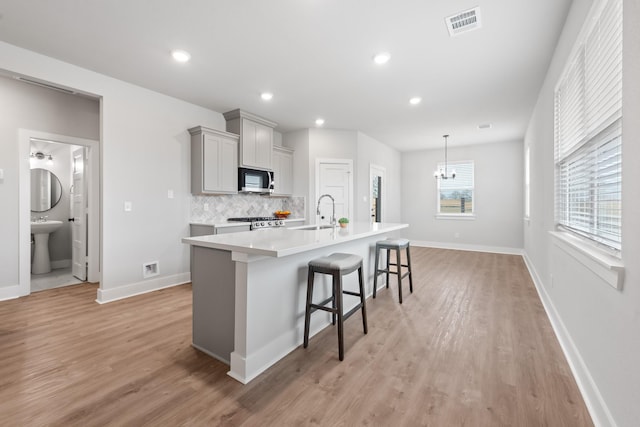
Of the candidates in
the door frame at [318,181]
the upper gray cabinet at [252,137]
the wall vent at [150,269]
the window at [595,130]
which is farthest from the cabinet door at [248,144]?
the window at [595,130]

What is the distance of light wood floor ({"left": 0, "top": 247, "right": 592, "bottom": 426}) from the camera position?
156 cm

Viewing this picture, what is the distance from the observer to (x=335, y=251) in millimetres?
2805

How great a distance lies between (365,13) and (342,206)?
390 centimetres

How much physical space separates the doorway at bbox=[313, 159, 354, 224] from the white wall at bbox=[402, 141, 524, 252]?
295 cm

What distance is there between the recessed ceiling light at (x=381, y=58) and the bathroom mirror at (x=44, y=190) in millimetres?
5657

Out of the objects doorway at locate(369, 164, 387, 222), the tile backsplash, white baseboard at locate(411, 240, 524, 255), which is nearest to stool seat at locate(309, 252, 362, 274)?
the tile backsplash

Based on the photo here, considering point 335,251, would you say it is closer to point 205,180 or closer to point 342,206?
point 205,180

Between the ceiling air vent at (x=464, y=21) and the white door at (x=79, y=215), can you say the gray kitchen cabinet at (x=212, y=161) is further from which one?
the ceiling air vent at (x=464, y=21)

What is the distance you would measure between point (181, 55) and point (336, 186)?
356cm

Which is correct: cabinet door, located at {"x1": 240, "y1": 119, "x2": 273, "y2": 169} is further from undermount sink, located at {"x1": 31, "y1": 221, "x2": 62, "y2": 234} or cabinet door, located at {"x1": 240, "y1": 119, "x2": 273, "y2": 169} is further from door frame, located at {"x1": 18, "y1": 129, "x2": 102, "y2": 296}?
undermount sink, located at {"x1": 31, "y1": 221, "x2": 62, "y2": 234}

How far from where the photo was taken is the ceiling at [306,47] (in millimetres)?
2309

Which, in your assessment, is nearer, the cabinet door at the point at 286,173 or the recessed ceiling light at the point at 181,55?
the recessed ceiling light at the point at 181,55

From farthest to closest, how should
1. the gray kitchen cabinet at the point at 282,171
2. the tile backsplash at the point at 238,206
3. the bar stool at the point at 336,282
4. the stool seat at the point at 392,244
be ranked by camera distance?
the gray kitchen cabinet at the point at 282,171, the tile backsplash at the point at 238,206, the stool seat at the point at 392,244, the bar stool at the point at 336,282

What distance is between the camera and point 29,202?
347 cm
